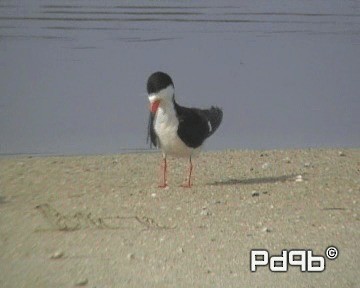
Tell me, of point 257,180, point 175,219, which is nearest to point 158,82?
point 257,180

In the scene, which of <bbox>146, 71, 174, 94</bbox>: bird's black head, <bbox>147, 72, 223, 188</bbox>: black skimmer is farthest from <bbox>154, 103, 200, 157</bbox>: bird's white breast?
<bbox>146, 71, 174, 94</bbox>: bird's black head

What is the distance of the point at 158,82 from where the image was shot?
9.35 ft

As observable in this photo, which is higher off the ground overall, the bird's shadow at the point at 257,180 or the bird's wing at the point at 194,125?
the bird's wing at the point at 194,125

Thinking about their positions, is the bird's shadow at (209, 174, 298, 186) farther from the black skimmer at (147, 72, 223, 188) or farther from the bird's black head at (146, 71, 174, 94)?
the bird's black head at (146, 71, 174, 94)

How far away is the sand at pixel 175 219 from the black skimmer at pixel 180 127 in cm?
8

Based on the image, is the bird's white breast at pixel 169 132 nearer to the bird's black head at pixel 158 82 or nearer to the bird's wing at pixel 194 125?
the bird's wing at pixel 194 125

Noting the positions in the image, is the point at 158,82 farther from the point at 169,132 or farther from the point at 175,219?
the point at 175,219

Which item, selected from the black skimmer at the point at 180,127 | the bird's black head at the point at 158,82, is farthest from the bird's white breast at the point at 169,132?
the bird's black head at the point at 158,82

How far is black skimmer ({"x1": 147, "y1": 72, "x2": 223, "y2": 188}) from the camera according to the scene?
118 inches

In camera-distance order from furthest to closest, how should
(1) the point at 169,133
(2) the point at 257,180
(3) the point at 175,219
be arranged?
(1) the point at 169,133 → (2) the point at 257,180 → (3) the point at 175,219

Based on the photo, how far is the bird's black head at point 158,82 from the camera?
9.26 ft

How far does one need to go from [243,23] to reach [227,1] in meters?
0.09

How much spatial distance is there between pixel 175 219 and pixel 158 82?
587mm

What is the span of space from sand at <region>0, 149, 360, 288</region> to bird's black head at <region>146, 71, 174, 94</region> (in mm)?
236
